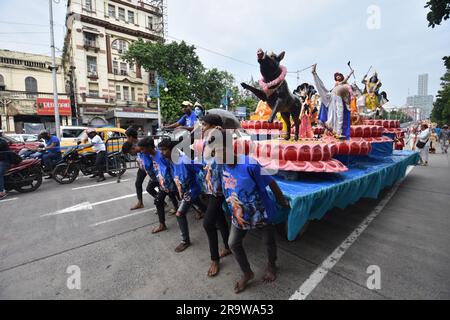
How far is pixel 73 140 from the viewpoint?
36.4 ft

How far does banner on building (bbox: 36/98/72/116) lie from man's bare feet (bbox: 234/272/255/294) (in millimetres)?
25446

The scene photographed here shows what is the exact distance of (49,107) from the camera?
21.9 m

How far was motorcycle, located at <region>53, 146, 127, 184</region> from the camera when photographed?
723 cm

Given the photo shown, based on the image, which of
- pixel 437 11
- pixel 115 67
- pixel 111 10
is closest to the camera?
pixel 437 11

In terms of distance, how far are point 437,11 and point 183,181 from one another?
7.13 m

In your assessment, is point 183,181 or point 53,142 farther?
point 53,142

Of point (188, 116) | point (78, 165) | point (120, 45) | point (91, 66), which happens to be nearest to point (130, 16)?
point (120, 45)

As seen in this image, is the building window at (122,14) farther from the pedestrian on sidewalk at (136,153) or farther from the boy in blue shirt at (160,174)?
the boy in blue shirt at (160,174)

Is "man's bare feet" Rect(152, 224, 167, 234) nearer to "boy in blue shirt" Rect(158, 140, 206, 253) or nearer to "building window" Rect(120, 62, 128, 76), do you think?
"boy in blue shirt" Rect(158, 140, 206, 253)

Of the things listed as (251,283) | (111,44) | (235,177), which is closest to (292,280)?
(251,283)

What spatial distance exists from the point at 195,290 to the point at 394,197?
17.9 feet

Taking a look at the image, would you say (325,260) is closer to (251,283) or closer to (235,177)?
(251,283)

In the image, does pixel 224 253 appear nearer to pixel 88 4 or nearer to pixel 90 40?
pixel 90 40
